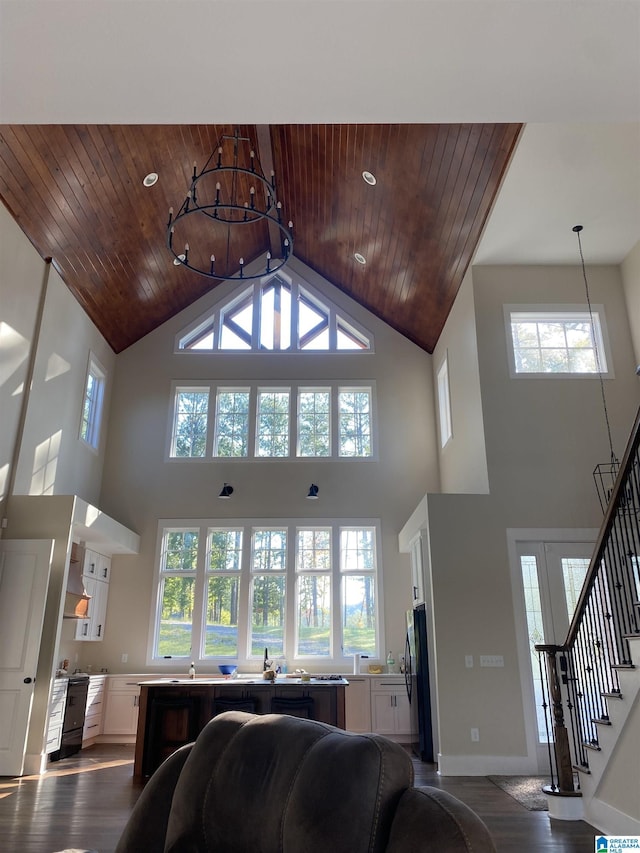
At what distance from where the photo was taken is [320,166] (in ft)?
26.9

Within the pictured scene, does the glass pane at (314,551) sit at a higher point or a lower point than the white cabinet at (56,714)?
higher

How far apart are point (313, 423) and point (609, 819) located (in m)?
6.80

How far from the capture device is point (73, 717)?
7172 millimetres

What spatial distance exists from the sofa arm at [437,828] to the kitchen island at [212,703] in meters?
5.14

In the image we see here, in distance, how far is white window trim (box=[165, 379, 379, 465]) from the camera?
31.6 feet

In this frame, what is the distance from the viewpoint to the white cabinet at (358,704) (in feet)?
26.2

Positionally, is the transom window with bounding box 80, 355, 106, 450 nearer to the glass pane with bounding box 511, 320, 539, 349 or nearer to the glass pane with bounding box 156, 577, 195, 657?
the glass pane with bounding box 156, 577, 195, 657

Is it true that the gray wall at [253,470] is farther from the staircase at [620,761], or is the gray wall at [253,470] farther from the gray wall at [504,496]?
the staircase at [620,761]

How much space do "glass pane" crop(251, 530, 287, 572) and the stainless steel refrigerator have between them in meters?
2.38

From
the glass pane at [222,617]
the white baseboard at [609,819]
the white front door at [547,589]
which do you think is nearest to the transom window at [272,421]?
the glass pane at [222,617]

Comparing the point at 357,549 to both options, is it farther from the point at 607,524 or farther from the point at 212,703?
the point at 607,524

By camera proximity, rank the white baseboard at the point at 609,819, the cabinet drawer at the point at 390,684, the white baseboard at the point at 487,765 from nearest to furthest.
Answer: the white baseboard at the point at 609,819
the white baseboard at the point at 487,765
the cabinet drawer at the point at 390,684
